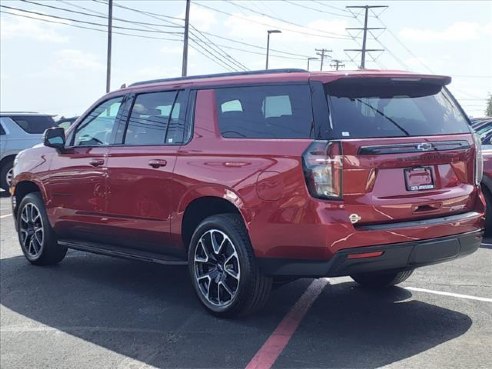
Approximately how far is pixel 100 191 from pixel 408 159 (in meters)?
3.04

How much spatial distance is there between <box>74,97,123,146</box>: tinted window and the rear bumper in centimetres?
245

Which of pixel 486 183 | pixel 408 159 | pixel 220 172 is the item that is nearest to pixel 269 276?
pixel 220 172

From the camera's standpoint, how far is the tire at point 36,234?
712 cm

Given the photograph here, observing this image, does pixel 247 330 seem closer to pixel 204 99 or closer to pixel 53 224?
pixel 204 99

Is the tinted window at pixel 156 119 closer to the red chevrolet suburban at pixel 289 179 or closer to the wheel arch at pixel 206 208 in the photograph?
the red chevrolet suburban at pixel 289 179

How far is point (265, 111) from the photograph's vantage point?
16.3ft

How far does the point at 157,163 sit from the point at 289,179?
1.52 m

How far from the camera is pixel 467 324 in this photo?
4.88 metres

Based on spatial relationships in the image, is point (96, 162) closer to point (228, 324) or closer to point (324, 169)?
point (228, 324)

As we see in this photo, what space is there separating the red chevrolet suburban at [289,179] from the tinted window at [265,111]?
0.01m

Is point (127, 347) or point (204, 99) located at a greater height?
point (204, 99)

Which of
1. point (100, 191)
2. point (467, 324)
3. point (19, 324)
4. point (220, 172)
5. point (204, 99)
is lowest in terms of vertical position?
point (19, 324)

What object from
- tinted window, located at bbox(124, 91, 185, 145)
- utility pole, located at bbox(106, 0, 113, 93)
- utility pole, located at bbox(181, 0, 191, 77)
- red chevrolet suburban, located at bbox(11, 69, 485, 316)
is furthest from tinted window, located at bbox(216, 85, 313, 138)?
utility pole, located at bbox(181, 0, 191, 77)

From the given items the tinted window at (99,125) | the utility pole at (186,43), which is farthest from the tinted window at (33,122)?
the utility pole at (186,43)
